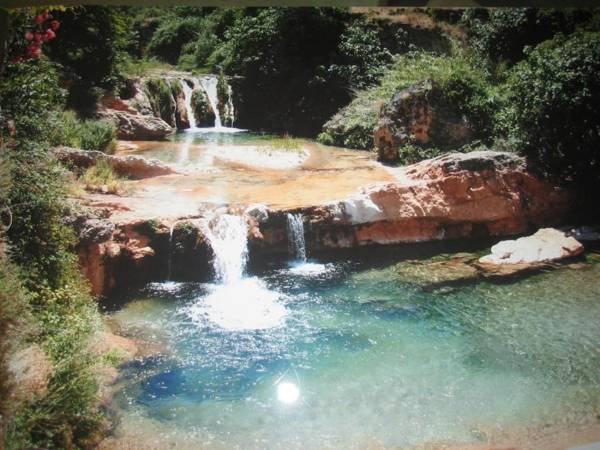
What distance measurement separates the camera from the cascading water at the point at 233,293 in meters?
4.09

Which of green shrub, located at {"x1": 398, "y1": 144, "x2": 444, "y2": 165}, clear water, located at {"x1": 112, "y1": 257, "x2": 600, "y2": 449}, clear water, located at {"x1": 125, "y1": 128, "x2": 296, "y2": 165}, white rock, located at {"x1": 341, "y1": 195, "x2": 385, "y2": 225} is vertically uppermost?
clear water, located at {"x1": 125, "y1": 128, "x2": 296, "y2": 165}

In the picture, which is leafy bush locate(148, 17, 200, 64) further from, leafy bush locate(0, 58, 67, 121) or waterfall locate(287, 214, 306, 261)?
waterfall locate(287, 214, 306, 261)

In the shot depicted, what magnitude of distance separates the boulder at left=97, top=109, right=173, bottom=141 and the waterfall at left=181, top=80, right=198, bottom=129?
51 cm

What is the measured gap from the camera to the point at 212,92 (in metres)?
6.09

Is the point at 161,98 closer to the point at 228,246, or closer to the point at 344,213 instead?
the point at 228,246

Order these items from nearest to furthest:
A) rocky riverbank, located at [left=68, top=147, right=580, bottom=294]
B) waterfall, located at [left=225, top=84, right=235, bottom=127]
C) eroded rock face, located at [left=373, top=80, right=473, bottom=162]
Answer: rocky riverbank, located at [left=68, top=147, right=580, bottom=294], waterfall, located at [left=225, top=84, right=235, bottom=127], eroded rock face, located at [left=373, top=80, right=473, bottom=162]

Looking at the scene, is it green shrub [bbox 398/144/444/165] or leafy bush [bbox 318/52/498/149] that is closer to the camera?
leafy bush [bbox 318/52/498/149]

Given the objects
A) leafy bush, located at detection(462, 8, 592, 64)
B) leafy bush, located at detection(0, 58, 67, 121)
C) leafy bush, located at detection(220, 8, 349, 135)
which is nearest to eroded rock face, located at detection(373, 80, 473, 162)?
leafy bush, located at detection(220, 8, 349, 135)

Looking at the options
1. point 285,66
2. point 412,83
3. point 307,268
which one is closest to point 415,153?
point 412,83

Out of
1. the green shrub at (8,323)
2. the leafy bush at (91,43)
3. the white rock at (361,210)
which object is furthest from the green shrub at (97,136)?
the white rock at (361,210)

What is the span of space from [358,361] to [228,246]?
6.05ft

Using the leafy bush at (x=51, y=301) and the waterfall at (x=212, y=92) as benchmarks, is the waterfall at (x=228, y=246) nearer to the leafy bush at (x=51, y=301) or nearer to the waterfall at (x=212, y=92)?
the leafy bush at (x=51, y=301)

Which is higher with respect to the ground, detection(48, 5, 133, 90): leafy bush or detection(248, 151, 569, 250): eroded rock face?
detection(48, 5, 133, 90): leafy bush

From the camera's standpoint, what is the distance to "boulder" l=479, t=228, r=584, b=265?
512 centimetres
